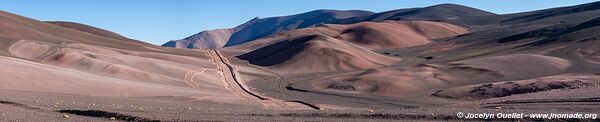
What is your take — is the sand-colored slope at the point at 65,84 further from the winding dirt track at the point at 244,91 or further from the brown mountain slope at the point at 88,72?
the winding dirt track at the point at 244,91

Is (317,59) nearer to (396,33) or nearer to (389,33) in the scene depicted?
(389,33)

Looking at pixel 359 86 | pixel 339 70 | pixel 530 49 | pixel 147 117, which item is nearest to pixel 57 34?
pixel 339 70

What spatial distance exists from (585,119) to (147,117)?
11881 millimetres

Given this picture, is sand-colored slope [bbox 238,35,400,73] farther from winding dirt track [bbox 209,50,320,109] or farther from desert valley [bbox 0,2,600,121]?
winding dirt track [bbox 209,50,320,109]

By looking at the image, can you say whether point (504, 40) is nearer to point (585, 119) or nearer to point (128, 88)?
point (128, 88)

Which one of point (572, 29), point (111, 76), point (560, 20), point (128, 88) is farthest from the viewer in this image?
point (560, 20)

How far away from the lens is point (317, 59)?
84188 mm

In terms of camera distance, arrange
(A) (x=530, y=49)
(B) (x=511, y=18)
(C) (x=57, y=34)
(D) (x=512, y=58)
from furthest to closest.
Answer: (B) (x=511, y=18)
(C) (x=57, y=34)
(A) (x=530, y=49)
(D) (x=512, y=58)

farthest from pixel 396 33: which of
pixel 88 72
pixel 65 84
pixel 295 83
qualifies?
pixel 65 84

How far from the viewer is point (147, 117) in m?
19.1

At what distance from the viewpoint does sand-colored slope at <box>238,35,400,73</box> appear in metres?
80.4
